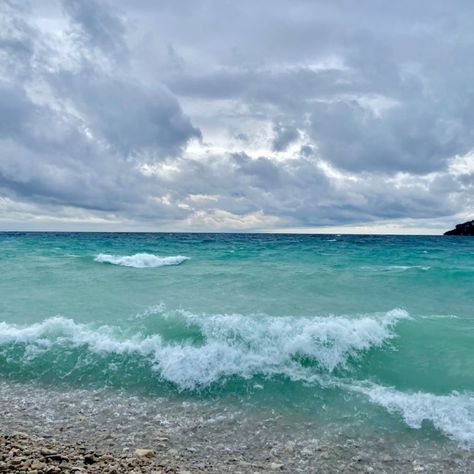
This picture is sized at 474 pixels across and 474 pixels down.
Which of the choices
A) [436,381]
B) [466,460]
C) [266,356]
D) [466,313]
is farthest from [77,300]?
[466,313]

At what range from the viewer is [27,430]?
6207 millimetres

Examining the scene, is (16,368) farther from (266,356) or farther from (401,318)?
(401,318)

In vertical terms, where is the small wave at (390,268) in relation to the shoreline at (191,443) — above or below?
above

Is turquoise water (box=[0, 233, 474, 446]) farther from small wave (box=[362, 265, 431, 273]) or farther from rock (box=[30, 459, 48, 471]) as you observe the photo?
small wave (box=[362, 265, 431, 273])

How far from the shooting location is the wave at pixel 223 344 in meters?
8.83

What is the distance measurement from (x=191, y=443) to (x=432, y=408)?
463cm

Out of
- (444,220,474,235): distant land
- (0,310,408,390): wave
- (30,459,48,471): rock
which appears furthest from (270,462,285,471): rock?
(444,220,474,235): distant land

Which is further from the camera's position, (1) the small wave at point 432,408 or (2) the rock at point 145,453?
(1) the small wave at point 432,408

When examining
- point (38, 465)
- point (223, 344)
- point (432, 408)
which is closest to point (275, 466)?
point (38, 465)

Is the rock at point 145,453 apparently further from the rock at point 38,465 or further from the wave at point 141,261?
the wave at point 141,261

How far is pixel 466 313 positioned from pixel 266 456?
11.8 m

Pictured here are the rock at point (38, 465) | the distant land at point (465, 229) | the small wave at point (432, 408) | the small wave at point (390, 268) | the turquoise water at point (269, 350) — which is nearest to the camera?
the rock at point (38, 465)

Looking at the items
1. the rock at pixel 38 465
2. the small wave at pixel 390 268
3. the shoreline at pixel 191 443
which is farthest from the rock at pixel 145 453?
the small wave at pixel 390 268

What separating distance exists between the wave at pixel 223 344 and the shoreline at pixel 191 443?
1532mm
